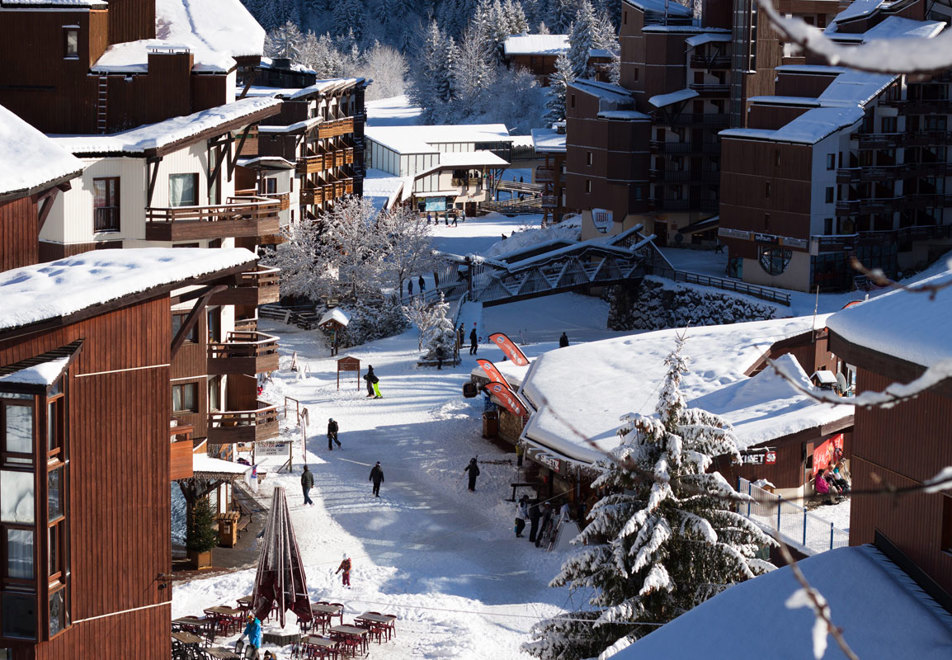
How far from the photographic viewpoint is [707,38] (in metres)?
72.2

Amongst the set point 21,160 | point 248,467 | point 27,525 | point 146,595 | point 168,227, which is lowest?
point 248,467

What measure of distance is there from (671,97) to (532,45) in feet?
236

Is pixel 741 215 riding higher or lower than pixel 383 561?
higher

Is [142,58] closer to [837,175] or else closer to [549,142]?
[837,175]

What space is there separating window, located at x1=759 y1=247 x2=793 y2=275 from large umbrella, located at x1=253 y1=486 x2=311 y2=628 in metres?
40.2

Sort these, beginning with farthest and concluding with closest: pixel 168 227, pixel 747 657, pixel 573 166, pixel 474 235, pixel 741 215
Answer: pixel 474 235, pixel 573 166, pixel 741 215, pixel 168 227, pixel 747 657

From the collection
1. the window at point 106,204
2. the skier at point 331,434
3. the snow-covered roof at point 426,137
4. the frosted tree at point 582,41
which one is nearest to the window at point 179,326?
the window at point 106,204

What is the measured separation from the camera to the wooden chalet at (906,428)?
13.8m

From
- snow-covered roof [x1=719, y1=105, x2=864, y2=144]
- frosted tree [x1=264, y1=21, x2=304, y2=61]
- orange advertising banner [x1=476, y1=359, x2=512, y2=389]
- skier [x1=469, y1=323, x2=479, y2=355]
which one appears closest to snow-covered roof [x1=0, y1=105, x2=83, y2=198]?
orange advertising banner [x1=476, y1=359, x2=512, y2=389]

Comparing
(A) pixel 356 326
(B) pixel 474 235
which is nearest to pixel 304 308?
(A) pixel 356 326

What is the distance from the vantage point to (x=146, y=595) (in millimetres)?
18031

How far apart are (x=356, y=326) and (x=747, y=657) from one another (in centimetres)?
4477

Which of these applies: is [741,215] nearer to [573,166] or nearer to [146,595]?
[573,166]

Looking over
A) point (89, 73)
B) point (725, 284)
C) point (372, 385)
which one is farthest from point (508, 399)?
point (725, 284)
